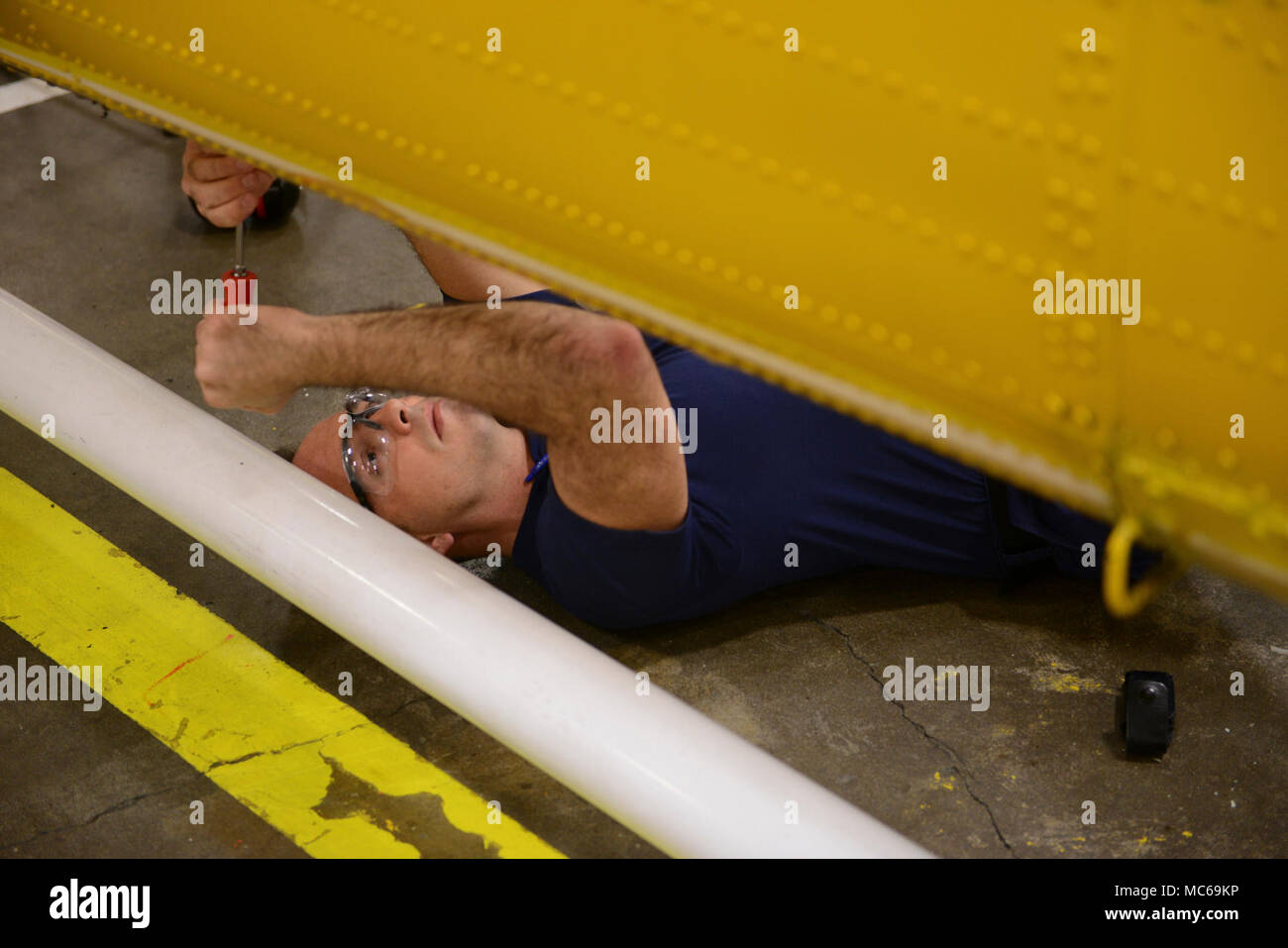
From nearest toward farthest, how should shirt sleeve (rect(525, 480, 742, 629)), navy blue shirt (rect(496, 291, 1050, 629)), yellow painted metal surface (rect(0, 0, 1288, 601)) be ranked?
yellow painted metal surface (rect(0, 0, 1288, 601)) < shirt sleeve (rect(525, 480, 742, 629)) < navy blue shirt (rect(496, 291, 1050, 629))

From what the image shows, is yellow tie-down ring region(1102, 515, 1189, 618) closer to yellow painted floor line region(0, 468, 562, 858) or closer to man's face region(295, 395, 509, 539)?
yellow painted floor line region(0, 468, 562, 858)

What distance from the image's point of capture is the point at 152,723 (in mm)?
2271

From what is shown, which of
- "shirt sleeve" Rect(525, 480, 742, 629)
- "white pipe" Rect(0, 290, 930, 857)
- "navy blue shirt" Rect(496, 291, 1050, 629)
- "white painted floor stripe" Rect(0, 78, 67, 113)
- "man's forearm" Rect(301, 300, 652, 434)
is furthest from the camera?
"white painted floor stripe" Rect(0, 78, 67, 113)

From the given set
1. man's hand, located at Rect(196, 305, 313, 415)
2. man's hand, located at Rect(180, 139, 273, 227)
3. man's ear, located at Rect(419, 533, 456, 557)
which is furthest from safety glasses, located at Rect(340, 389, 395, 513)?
man's hand, located at Rect(180, 139, 273, 227)

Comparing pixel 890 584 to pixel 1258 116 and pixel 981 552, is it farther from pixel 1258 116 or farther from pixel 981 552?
pixel 1258 116

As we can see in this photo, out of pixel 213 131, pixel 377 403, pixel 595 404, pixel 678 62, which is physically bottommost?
pixel 377 403

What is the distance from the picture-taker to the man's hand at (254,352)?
83.1 inches

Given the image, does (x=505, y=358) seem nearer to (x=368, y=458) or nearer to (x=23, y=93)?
(x=368, y=458)

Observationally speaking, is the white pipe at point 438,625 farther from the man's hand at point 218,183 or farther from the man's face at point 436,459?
the man's hand at point 218,183

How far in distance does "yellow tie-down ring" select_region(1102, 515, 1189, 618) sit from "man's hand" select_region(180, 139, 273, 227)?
6.29ft

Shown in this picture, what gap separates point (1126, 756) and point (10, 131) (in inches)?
166

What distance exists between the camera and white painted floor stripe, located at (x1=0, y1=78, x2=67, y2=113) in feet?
14.5

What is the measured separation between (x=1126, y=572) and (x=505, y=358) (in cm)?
109
